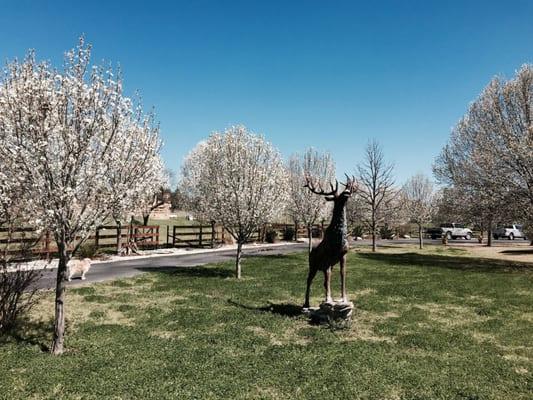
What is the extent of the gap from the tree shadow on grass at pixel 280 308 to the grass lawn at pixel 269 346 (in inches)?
2.6

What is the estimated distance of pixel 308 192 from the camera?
29.3 meters

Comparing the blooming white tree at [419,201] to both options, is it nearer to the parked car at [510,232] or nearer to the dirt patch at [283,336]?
the parked car at [510,232]

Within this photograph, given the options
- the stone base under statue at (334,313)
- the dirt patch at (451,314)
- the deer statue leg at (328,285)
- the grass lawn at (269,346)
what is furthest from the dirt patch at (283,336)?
the dirt patch at (451,314)

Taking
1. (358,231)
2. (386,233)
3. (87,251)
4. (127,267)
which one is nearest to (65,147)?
(127,267)

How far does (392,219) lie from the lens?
52.7 meters

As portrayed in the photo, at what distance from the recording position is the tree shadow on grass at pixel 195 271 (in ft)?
63.8

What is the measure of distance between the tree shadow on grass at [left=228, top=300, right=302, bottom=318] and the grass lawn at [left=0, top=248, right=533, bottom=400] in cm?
7

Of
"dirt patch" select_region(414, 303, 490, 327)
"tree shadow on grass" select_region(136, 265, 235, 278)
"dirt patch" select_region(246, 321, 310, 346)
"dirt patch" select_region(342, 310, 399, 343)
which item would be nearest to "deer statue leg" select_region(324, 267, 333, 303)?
"dirt patch" select_region(342, 310, 399, 343)

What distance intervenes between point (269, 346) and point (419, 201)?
1489 inches

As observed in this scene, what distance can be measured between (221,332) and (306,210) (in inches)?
794

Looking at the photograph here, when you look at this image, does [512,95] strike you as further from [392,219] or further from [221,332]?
[392,219]

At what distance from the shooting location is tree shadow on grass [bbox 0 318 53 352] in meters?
9.30

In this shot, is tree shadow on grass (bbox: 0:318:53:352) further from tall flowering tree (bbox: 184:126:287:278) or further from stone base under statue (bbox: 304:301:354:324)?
tall flowering tree (bbox: 184:126:287:278)

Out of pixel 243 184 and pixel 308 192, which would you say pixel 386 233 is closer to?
pixel 308 192
